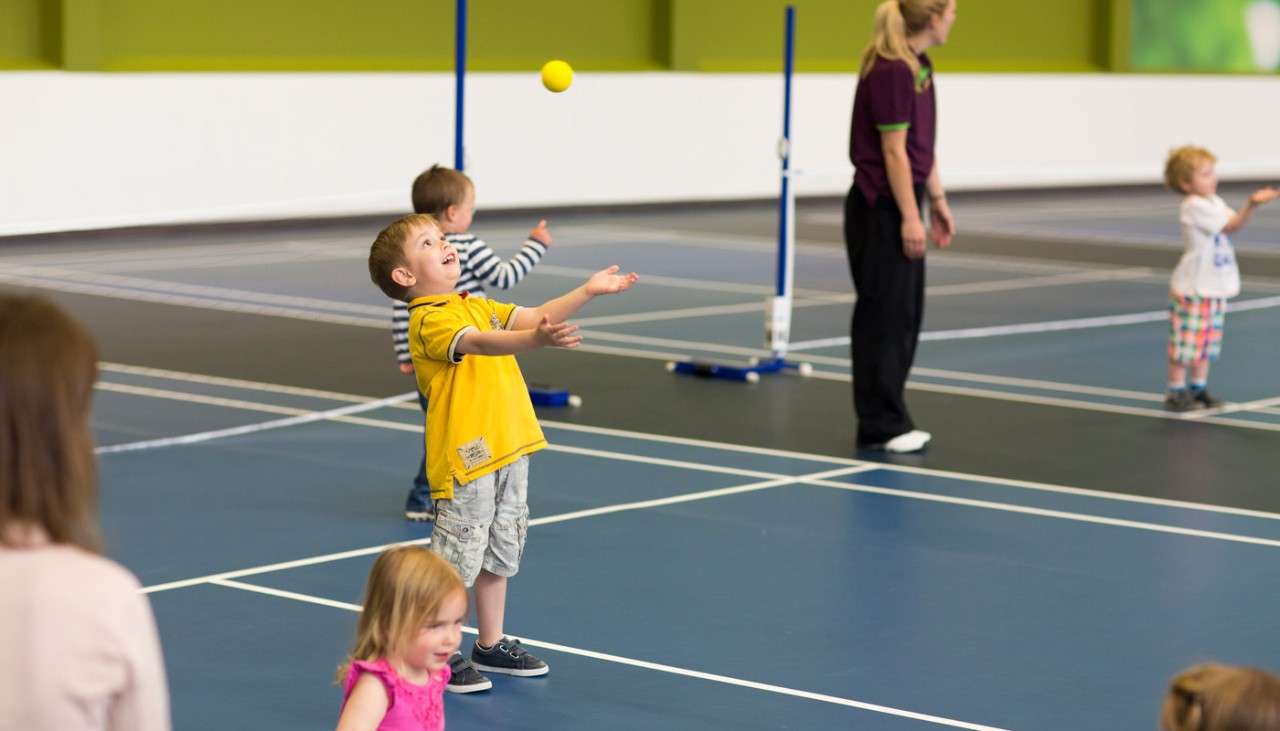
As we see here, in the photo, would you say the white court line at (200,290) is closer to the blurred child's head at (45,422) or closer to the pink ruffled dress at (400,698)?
the pink ruffled dress at (400,698)

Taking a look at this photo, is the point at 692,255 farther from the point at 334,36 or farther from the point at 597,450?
the point at 597,450

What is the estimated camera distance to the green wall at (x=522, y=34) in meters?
19.1

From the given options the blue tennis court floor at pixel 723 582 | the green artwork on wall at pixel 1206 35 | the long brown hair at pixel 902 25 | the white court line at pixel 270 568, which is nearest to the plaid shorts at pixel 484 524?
the blue tennis court floor at pixel 723 582

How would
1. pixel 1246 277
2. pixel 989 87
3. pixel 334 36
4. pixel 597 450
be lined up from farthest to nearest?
pixel 989 87, pixel 334 36, pixel 1246 277, pixel 597 450

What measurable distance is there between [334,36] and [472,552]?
16130mm

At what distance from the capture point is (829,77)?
24531 mm

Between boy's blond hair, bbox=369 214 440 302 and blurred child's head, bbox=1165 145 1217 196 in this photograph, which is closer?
boy's blond hair, bbox=369 214 440 302

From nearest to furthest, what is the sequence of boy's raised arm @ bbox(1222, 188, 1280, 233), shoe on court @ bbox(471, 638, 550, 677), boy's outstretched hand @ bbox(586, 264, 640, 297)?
boy's outstretched hand @ bbox(586, 264, 640, 297), shoe on court @ bbox(471, 638, 550, 677), boy's raised arm @ bbox(1222, 188, 1280, 233)

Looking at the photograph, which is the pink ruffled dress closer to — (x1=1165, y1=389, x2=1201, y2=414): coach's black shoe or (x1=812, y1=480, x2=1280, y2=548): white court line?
(x1=812, y1=480, x2=1280, y2=548): white court line

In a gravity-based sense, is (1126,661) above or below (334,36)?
below

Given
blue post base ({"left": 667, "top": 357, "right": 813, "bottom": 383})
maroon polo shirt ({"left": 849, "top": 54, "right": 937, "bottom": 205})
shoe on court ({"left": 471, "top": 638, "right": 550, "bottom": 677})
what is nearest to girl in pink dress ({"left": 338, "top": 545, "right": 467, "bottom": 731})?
shoe on court ({"left": 471, "top": 638, "right": 550, "bottom": 677})

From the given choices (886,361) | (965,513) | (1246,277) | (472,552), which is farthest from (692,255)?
(472,552)

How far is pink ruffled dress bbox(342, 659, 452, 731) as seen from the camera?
3.92m

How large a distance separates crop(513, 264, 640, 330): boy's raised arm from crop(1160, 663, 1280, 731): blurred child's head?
93.9 inches
